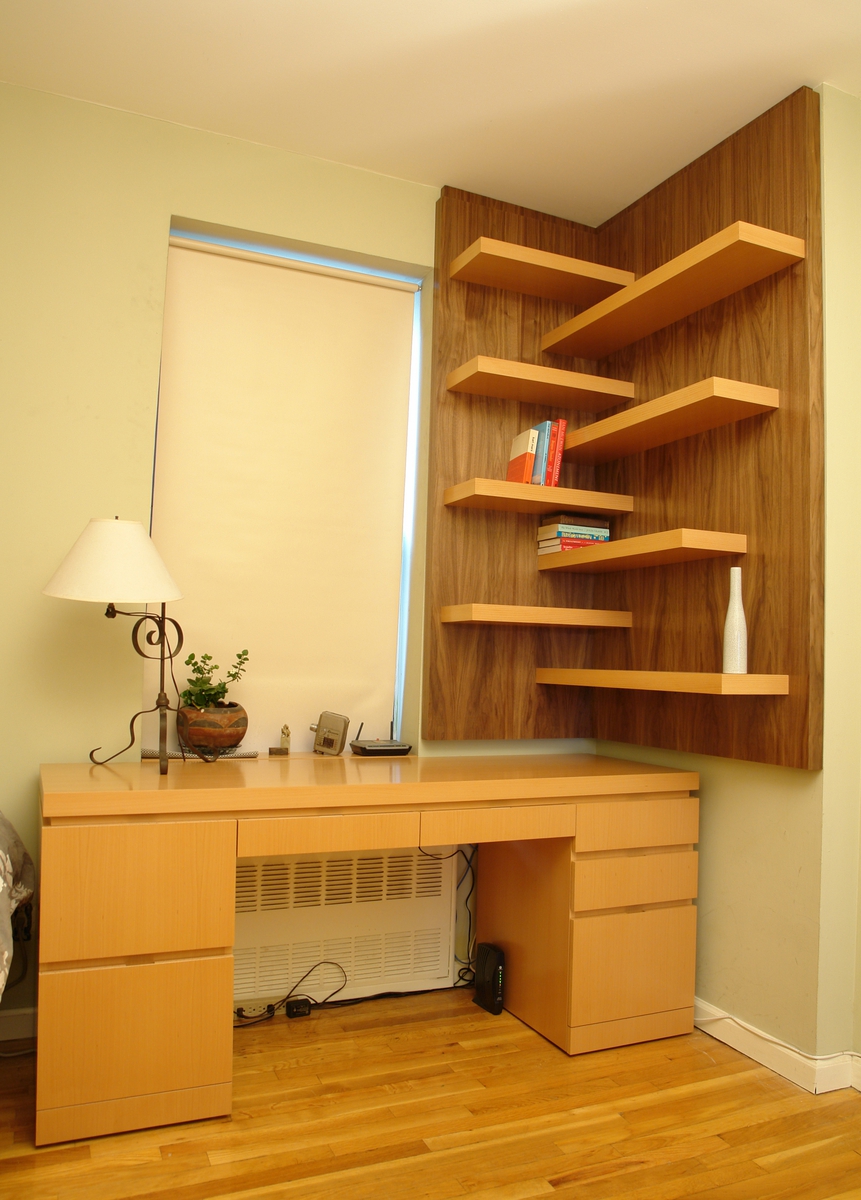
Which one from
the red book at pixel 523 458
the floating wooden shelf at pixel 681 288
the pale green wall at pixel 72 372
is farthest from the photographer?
the red book at pixel 523 458

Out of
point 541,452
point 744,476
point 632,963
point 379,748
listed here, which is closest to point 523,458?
point 541,452

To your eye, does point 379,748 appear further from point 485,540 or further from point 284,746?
point 485,540

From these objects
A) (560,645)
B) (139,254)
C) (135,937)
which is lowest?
(135,937)

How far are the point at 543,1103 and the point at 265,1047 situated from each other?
79 centimetres

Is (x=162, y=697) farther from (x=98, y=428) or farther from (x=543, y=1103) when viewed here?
(x=543, y=1103)

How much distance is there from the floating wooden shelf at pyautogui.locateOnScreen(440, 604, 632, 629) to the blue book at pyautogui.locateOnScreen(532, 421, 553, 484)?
46 centimetres

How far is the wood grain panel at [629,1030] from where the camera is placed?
2395 mm

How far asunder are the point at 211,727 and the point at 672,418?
1678 mm

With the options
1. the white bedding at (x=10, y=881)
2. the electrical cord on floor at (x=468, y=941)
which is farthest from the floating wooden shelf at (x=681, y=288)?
the white bedding at (x=10, y=881)

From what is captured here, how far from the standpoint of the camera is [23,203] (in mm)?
2492

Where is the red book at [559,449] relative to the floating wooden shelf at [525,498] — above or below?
above

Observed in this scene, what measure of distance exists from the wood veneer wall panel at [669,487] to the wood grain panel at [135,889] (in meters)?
1.07

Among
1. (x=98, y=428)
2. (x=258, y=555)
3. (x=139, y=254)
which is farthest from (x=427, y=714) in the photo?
(x=139, y=254)

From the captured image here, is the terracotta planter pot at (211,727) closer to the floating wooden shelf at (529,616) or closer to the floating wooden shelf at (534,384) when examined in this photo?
the floating wooden shelf at (529,616)
